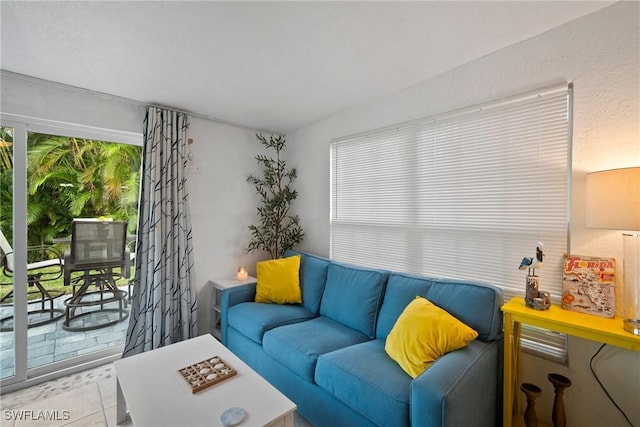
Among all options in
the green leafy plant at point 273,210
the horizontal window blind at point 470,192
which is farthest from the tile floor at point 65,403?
the horizontal window blind at point 470,192

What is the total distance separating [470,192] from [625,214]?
0.86 meters

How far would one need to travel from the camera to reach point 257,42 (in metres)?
1.78

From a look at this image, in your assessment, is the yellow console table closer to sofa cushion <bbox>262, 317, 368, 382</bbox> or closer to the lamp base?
the lamp base

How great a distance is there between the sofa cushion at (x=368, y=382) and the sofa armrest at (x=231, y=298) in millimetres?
1285

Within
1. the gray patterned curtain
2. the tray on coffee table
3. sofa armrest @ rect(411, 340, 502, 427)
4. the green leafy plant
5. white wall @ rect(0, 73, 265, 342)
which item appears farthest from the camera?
the green leafy plant

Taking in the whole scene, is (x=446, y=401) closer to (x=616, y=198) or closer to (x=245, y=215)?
(x=616, y=198)

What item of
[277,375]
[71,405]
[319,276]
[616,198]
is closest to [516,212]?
[616,198]

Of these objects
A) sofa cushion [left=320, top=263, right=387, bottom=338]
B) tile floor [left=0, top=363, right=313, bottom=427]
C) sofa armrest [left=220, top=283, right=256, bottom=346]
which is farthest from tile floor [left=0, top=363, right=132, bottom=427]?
sofa cushion [left=320, top=263, right=387, bottom=338]

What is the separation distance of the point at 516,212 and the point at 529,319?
0.70 metres

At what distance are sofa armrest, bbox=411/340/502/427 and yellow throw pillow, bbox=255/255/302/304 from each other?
60.5 inches

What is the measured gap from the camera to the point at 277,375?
204cm

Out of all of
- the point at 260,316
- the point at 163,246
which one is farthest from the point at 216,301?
the point at 260,316

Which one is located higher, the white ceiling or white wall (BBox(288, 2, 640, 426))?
the white ceiling

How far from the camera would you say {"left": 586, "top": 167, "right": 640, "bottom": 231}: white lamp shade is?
49.4 inches
